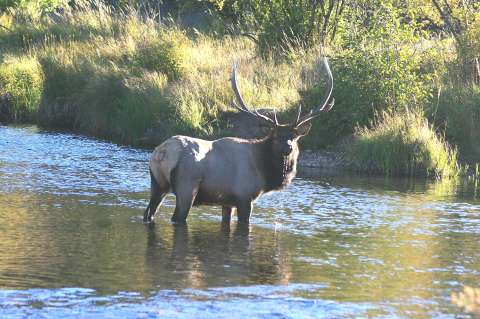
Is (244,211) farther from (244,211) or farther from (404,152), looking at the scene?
(404,152)

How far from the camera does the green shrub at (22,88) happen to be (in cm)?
2316

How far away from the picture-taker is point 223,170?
12.2 metres

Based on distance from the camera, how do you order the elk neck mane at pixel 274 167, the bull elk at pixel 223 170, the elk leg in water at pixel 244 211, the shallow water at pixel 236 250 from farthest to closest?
the elk neck mane at pixel 274 167 → the elk leg in water at pixel 244 211 → the bull elk at pixel 223 170 → the shallow water at pixel 236 250

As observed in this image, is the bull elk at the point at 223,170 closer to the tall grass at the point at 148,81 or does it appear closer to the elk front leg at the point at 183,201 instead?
the elk front leg at the point at 183,201

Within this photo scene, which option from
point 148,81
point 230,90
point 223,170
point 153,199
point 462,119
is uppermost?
point 148,81

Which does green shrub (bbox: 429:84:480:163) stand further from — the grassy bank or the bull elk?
the bull elk

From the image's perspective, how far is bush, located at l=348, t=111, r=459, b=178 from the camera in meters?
17.7

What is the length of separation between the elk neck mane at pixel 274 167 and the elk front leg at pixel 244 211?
14.4 inches

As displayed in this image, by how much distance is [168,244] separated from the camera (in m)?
11.3

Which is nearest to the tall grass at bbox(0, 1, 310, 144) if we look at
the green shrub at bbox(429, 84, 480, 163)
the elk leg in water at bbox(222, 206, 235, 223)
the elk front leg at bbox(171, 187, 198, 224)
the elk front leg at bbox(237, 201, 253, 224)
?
the green shrub at bbox(429, 84, 480, 163)

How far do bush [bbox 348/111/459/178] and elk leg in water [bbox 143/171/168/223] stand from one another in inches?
251

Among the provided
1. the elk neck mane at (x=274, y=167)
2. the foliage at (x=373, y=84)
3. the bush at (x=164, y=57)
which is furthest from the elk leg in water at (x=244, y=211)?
the bush at (x=164, y=57)

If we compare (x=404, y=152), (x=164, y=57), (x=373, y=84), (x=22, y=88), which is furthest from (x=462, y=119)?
A: (x=22, y=88)

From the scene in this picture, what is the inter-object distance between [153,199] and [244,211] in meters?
1.08
